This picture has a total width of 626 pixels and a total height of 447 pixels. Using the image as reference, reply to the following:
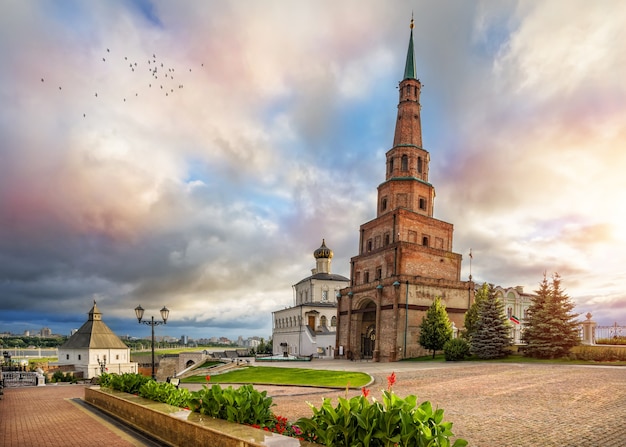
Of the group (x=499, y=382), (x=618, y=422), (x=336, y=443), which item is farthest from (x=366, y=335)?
(x=336, y=443)

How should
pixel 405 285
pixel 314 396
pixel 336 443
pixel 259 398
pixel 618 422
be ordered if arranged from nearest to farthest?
pixel 336 443 → pixel 259 398 → pixel 618 422 → pixel 314 396 → pixel 405 285

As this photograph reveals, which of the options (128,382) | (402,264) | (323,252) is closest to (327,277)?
(323,252)

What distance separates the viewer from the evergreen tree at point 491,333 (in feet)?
104

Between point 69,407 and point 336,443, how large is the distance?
16114 millimetres

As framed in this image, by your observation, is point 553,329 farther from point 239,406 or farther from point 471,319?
point 239,406

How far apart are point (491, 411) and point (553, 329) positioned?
21.2 m

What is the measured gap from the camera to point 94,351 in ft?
213

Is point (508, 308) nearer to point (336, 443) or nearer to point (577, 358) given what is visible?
A: point (577, 358)

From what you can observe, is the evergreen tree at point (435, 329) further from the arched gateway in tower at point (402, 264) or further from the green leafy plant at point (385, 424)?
the green leafy plant at point (385, 424)

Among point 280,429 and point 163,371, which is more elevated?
point 280,429

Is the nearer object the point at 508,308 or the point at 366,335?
the point at 366,335

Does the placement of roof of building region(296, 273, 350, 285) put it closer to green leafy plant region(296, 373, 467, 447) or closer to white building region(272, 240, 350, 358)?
white building region(272, 240, 350, 358)

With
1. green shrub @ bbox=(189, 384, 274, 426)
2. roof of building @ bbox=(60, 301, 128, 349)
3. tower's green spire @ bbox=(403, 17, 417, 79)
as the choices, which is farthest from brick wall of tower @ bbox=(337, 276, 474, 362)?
roof of building @ bbox=(60, 301, 128, 349)

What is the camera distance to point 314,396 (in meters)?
16.3
